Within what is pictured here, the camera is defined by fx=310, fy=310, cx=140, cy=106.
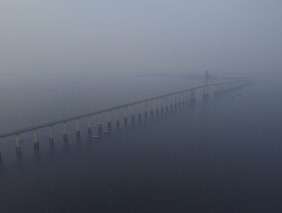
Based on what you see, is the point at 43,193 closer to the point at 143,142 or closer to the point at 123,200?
the point at 123,200

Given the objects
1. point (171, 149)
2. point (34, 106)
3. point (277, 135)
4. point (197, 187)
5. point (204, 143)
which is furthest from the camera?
point (34, 106)

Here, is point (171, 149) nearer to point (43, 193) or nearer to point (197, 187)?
point (197, 187)

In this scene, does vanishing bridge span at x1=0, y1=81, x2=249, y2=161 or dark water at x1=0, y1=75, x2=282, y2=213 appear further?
vanishing bridge span at x1=0, y1=81, x2=249, y2=161

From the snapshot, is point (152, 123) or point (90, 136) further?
point (152, 123)

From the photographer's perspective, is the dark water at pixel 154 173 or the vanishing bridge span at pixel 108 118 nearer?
the dark water at pixel 154 173

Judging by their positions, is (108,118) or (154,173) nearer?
(154,173)

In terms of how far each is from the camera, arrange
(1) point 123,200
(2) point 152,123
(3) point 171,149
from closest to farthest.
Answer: (1) point 123,200 → (3) point 171,149 → (2) point 152,123

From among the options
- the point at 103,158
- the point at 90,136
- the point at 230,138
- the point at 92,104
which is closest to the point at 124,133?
the point at 90,136

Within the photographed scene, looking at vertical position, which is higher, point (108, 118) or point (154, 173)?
→ point (108, 118)
